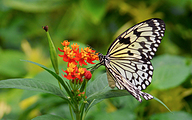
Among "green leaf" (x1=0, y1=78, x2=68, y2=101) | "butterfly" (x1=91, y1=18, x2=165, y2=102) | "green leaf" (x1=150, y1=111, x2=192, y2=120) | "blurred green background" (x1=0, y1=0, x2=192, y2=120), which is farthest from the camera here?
"blurred green background" (x1=0, y1=0, x2=192, y2=120)

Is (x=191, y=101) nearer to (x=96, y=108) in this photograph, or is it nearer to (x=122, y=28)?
(x=96, y=108)

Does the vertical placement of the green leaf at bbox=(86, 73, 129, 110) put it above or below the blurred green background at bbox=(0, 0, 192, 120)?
below

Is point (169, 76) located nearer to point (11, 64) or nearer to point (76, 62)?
point (76, 62)

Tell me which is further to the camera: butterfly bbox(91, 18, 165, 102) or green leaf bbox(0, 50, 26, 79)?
green leaf bbox(0, 50, 26, 79)

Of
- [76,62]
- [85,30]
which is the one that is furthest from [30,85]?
[85,30]

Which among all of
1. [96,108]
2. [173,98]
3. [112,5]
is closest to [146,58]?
[96,108]

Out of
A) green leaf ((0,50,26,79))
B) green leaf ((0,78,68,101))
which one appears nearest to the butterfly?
green leaf ((0,78,68,101))

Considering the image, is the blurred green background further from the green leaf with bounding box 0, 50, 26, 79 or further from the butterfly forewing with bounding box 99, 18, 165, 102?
the butterfly forewing with bounding box 99, 18, 165, 102

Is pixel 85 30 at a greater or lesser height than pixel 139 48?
greater
